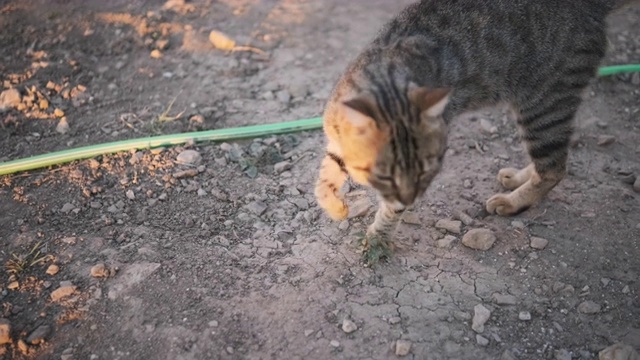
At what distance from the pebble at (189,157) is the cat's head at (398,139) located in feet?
5.17

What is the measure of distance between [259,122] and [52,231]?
179cm

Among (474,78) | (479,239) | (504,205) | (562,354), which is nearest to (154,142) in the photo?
(474,78)

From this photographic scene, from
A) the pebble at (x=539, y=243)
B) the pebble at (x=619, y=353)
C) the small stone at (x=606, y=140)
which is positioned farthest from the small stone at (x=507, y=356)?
the small stone at (x=606, y=140)

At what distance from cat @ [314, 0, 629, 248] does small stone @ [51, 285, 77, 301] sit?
5.19 feet

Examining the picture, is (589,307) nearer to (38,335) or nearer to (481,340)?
Result: (481,340)

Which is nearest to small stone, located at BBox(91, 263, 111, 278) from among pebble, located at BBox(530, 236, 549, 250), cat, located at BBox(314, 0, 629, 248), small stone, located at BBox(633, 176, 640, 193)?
cat, located at BBox(314, 0, 629, 248)

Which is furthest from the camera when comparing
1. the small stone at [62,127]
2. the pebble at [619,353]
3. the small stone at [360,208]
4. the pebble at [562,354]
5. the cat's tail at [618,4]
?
the small stone at [62,127]

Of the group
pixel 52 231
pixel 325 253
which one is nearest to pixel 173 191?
pixel 52 231

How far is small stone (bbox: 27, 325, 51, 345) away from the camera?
3.05 meters

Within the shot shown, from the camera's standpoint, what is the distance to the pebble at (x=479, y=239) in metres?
3.70

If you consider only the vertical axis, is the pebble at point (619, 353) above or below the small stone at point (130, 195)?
below

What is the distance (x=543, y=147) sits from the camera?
3.82 m

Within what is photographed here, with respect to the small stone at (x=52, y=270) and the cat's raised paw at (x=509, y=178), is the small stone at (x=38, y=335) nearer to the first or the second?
the small stone at (x=52, y=270)

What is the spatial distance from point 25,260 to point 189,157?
131cm
